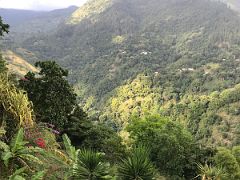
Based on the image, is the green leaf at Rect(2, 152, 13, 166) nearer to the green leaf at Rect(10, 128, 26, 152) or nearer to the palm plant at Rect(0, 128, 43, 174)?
the palm plant at Rect(0, 128, 43, 174)

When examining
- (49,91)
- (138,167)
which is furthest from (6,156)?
(49,91)

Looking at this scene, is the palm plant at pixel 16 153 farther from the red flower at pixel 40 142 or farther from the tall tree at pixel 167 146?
the tall tree at pixel 167 146

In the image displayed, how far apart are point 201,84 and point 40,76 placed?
148 m

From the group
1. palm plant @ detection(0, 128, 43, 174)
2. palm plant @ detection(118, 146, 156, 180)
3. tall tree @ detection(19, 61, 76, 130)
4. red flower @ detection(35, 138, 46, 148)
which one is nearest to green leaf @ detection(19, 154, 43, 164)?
palm plant @ detection(0, 128, 43, 174)

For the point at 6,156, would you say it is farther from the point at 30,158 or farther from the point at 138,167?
the point at 138,167

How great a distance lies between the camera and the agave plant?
1221cm

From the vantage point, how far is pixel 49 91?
1051 inches

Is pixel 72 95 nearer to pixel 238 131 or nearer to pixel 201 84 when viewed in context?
pixel 238 131

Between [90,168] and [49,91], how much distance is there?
49.2 feet

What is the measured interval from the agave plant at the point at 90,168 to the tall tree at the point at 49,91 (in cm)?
1361

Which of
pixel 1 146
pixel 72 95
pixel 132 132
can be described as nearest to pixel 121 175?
pixel 1 146

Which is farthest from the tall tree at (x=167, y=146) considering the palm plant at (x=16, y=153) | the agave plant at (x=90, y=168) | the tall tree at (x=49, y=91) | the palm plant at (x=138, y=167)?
the agave plant at (x=90, y=168)

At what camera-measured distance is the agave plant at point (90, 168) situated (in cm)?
1221

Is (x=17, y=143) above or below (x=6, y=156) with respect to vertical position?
above
